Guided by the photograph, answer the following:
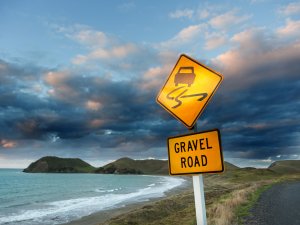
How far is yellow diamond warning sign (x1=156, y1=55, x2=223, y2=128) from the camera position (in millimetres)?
4336

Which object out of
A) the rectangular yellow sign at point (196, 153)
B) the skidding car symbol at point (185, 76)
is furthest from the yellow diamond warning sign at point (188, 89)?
the rectangular yellow sign at point (196, 153)

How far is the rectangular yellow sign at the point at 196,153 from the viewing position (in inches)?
163

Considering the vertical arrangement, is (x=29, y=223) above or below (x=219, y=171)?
below

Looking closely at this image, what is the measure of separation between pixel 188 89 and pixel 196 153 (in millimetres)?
870

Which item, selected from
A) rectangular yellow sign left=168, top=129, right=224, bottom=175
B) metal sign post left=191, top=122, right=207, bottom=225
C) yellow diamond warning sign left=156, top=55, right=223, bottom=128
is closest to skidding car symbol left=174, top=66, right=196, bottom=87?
yellow diamond warning sign left=156, top=55, right=223, bottom=128


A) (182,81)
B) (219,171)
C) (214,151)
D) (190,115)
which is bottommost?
(219,171)

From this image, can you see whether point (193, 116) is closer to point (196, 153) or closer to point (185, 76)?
point (196, 153)

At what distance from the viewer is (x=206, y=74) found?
439 cm

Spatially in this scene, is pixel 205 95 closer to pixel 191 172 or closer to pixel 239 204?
pixel 191 172

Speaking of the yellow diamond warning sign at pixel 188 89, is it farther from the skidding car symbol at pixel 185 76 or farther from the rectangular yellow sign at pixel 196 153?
the rectangular yellow sign at pixel 196 153

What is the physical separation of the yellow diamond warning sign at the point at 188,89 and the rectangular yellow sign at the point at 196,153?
247 mm

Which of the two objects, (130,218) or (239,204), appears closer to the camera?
(239,204)

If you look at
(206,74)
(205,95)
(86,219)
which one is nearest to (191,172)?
(205,95)

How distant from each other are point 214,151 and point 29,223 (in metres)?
26.4
